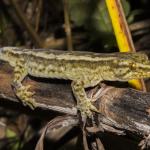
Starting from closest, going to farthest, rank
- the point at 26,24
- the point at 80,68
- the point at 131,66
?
A: the point at 131,66 < the point at 80,68 < the point at 26,24

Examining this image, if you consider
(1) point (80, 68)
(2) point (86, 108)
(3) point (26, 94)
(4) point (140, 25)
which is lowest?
(2) point (86, 108)

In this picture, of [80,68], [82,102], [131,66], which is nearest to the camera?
[82,102]

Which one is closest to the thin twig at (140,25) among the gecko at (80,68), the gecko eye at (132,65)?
the gecko at (80,68)

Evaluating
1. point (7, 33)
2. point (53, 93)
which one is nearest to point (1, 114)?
point (7, 33)

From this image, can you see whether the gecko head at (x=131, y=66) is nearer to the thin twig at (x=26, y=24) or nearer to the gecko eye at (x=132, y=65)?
the gecko eye at (x=132, y=65)

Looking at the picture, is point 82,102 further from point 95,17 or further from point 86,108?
point 95,17

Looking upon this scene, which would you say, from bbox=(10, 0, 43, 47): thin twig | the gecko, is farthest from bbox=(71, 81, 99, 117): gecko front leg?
bbox=(10, 0, 43, 47): thin twig

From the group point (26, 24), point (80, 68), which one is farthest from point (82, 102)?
point (26, 24)

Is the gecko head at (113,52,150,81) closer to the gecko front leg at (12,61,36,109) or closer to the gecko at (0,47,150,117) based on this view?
the gecko at (0,47,150,117)
